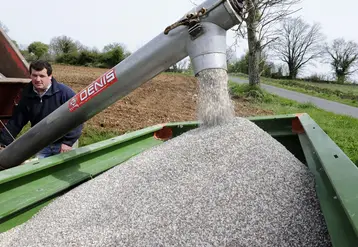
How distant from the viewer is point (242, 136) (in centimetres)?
224

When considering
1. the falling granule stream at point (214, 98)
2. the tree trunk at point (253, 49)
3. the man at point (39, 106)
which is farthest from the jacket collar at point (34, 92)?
the tree trunk at point (253, 49)

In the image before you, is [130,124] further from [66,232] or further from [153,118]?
[66,232]

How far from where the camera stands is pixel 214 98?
6.35 feet

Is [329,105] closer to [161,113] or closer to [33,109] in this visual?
[161,113]

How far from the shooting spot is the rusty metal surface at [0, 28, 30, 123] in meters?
3.24

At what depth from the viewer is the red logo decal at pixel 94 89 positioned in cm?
192

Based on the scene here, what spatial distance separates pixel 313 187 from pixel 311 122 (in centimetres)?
134

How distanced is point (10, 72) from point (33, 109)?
646mm

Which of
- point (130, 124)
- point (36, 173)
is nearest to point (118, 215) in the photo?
point (36, 173)

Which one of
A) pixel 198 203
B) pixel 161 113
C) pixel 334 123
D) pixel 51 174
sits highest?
pixel 51 174

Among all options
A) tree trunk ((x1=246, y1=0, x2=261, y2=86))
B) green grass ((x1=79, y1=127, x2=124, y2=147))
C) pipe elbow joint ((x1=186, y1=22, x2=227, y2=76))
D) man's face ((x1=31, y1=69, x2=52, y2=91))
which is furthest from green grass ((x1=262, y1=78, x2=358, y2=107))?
pipe elbow joint ((x1=186, y1=22, x2=227, y2=76))

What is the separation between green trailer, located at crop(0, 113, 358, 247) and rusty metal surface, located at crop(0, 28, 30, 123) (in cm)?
120

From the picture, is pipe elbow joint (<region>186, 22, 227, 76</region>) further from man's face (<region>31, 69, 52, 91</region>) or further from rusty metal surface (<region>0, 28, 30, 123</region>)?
rusty metal surface (<region>0, 28, 30, 123</region>)

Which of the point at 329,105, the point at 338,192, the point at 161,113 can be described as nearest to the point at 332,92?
the point at 329,105
